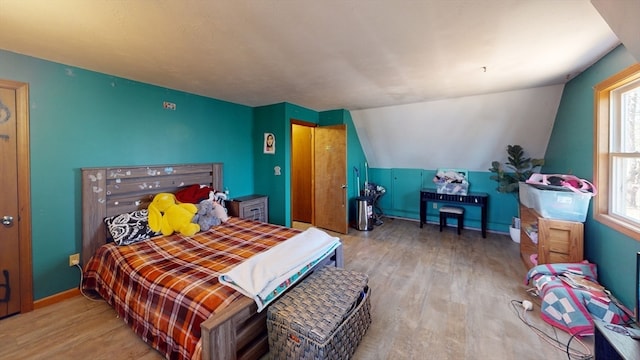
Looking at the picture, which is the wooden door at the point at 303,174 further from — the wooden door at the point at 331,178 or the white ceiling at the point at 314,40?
the white ceiling at the point at 314,40

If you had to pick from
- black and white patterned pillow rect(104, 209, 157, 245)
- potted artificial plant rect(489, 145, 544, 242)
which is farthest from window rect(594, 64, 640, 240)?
black and white patterned pillow rect(104, 209, 157, 245)

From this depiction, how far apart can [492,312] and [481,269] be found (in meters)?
1.00

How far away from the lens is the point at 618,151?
91.1 inches

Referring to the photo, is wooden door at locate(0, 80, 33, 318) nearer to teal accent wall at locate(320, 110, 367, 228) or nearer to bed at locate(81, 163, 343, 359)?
bed at locate(81, 163, 343, 359)

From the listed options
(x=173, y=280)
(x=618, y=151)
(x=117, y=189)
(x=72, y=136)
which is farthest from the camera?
(x=117, y=189)

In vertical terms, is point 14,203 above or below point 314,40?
below

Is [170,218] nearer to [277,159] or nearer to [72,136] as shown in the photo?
[72,136]

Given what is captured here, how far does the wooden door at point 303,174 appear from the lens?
538cm

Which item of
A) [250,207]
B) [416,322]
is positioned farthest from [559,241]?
[250,207]

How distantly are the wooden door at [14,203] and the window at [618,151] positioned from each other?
521 centimetres

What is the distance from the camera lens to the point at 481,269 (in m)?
3.13

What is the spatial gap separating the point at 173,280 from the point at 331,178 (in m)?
3.35

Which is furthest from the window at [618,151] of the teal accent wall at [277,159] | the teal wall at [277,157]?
the teal accent wall at [277,159]

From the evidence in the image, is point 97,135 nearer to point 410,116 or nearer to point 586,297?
point 410,116
